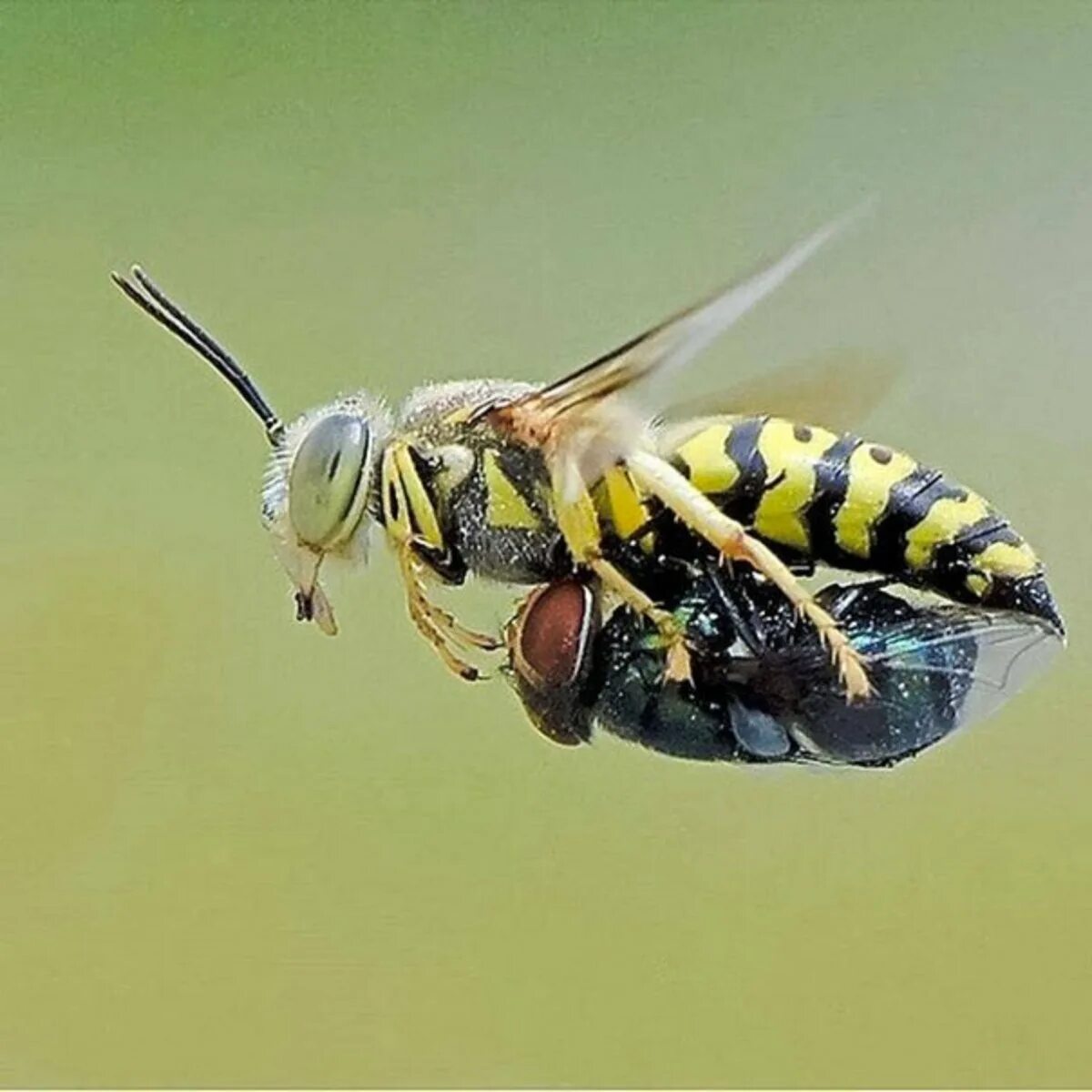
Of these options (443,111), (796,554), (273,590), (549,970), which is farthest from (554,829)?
(796,554)

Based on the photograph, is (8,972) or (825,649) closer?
(825,649)

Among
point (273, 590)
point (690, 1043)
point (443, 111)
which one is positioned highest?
point (443, 111)

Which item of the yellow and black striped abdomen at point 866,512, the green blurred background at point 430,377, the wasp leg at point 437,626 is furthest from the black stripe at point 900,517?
the green blurred background at point 430,377

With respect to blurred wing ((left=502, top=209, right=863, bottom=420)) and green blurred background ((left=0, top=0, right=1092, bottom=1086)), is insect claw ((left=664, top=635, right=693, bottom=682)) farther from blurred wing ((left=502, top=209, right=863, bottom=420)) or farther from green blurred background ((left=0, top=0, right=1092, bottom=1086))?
green blurred background ((left=0, top=0, right=1092, bottom=1086))

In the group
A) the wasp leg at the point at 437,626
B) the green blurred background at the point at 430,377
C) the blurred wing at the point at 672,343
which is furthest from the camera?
the green blurred background at the point at 430,377

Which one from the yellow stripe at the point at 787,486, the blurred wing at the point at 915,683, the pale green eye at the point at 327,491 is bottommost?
the blurred wing at the point at 915,683

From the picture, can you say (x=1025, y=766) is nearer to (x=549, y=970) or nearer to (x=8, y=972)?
(x=549, y=970)

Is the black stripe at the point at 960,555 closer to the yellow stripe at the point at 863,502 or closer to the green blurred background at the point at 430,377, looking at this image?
the yellow stripe at the point at 863,502
